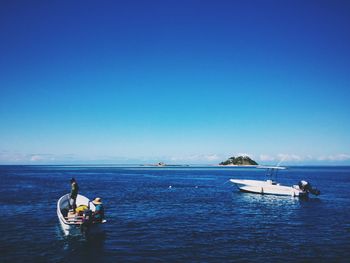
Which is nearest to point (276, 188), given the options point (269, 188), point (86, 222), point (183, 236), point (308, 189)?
point (269, 188)

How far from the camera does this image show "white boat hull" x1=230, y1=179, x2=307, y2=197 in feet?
151

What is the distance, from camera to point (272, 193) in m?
48.1

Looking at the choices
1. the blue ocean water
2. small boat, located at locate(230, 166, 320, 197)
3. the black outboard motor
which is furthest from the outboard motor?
the black outboard motor

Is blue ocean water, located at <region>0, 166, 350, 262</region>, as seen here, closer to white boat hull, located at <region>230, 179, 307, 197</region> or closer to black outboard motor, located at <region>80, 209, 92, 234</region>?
black outboard motor, located at <region>80, 209, 92, 234</region>

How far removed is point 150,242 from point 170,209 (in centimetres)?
1338

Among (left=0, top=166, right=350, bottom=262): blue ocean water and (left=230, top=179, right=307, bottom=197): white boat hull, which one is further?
(left=230, top=179, right=307, bottom=197): white boat hull

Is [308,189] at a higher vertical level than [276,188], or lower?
higher

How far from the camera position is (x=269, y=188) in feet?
159

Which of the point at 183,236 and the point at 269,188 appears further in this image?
the point at 269,188

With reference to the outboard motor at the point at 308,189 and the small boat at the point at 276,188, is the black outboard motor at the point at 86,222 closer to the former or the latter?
the small boat at the point at 276,188

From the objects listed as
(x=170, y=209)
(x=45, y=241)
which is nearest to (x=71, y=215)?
(x=45, y=241)

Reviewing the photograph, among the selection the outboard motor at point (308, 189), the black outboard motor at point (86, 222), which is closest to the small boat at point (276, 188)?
the outboard motor at point (308, 189)

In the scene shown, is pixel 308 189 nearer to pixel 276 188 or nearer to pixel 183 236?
pixel 276 188

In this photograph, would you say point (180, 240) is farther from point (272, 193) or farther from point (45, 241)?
point (272, 193)
